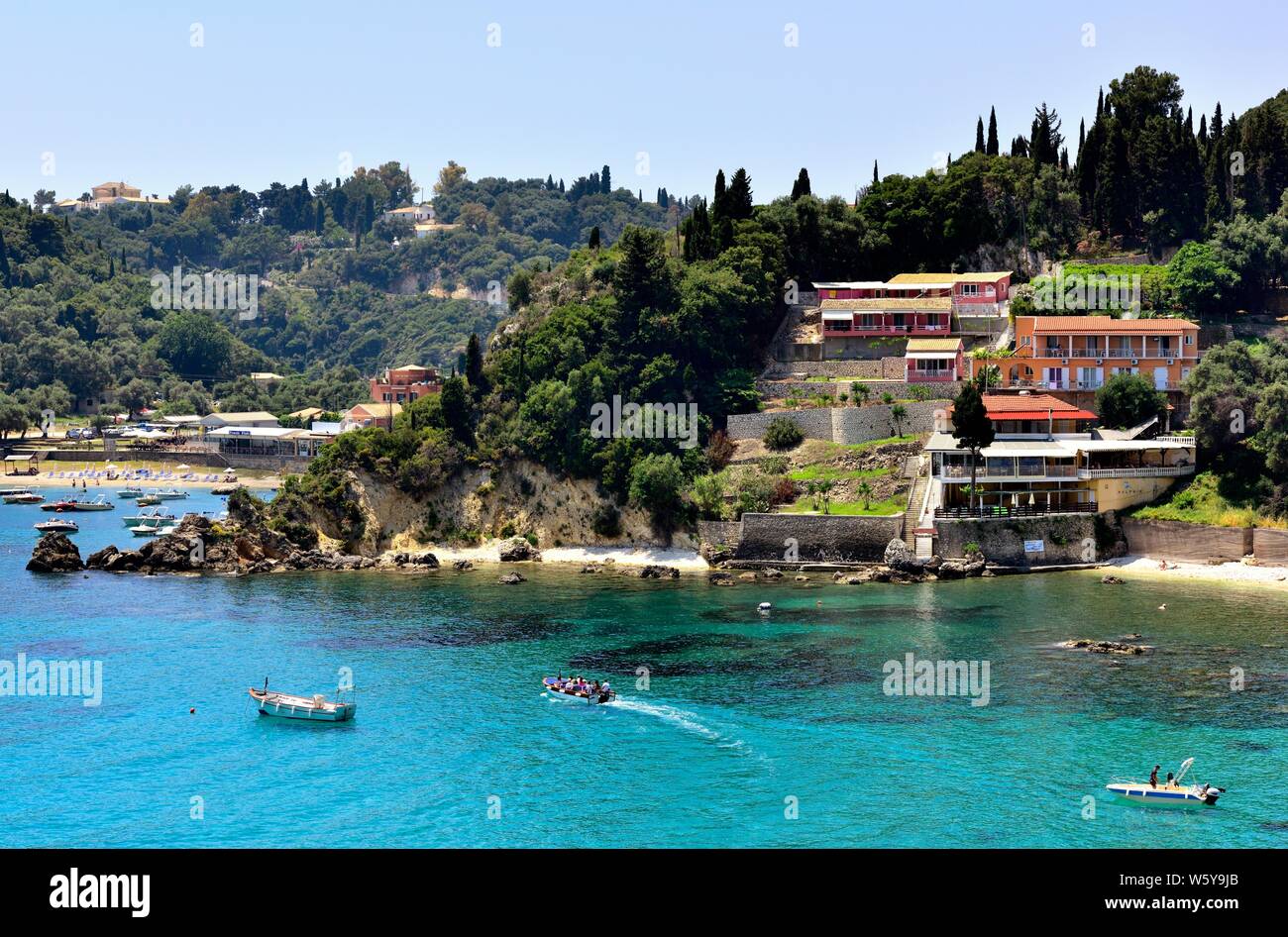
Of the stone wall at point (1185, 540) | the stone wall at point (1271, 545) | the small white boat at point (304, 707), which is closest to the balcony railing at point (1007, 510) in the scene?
the stone wall at point (1185, 540)

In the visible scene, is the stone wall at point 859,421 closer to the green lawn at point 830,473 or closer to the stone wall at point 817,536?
the green lawn at point 830,473

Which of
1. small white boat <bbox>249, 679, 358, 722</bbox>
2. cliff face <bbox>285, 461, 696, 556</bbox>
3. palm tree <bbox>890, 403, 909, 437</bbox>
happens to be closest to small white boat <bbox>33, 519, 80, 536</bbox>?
cliff face <bbox>285, 461, 696, 556</bbox>

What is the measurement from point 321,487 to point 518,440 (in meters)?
15.6

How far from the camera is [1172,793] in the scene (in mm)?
47188

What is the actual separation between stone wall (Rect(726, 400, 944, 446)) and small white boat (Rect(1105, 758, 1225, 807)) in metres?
57.1

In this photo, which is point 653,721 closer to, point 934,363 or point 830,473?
point 830,473

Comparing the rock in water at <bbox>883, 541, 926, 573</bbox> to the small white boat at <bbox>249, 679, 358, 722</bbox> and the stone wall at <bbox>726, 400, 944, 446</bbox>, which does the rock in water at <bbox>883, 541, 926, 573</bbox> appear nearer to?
the stone wall at <bbox>726, 400, 944, 446</bbox>

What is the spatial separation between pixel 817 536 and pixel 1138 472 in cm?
2253

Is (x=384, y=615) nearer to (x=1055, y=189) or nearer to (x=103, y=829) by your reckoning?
(x=103, y=829)

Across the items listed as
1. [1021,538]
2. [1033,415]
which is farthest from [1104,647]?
[1033,415]

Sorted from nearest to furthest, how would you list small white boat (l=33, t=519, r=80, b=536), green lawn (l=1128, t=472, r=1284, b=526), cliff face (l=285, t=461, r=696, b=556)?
green lawn (l=1128, t=472, r=1284, b=526)
cliff face (l=285, t=461, r=696, b=556)
small white boat (l=33, t=519, r=80, b=536)

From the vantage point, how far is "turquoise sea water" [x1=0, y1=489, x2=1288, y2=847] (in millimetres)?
46156

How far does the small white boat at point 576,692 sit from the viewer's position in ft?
201

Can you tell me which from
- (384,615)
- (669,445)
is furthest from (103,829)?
(669,445)
